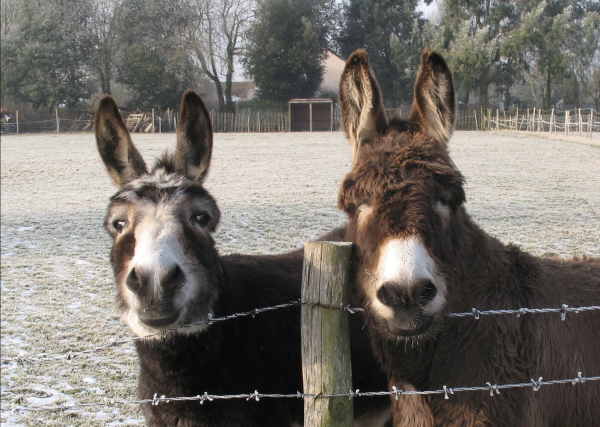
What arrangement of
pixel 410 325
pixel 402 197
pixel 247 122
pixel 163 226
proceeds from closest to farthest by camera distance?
pixel 410 325, pixel 402 197, pixel 163 226, pixel 247 122

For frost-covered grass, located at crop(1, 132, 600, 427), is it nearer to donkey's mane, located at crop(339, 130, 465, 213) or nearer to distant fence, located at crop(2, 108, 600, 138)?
donkey's mane, located at crop(339, 130, 465, 213)

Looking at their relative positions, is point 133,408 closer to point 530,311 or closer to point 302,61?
point 530,311

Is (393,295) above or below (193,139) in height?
below

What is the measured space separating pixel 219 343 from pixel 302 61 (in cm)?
4749

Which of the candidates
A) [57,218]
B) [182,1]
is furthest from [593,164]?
[182,1]

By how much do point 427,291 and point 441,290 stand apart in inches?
6.7

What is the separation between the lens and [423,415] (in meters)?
2.36

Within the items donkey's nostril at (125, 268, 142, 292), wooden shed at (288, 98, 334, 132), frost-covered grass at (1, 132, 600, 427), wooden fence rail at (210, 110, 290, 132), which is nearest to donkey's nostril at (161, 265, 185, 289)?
donkey's nostril at (125, 268, 142, 292)

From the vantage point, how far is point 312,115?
157 feet

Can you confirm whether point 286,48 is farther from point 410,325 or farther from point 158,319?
point 410,325

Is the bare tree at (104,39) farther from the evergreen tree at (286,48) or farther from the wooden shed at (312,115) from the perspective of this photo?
the wooden shed at (312,115)

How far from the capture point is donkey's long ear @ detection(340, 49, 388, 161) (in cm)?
251

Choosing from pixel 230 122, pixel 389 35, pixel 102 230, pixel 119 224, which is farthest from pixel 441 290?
pixel 389 35

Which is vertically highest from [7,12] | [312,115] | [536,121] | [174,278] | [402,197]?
[7,12]
